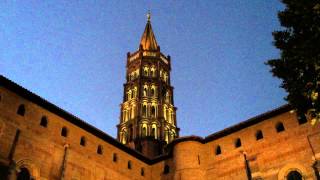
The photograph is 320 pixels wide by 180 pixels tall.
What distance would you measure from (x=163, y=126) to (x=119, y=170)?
61.8 ft

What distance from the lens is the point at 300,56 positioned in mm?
12461

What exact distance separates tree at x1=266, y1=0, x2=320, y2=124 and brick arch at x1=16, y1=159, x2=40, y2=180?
1699 centimetres

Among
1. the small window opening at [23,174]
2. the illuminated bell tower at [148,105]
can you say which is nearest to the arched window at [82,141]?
the small window opening at [23,174]

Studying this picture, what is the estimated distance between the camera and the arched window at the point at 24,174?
21906mm

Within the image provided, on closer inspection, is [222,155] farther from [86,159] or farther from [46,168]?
[46,168]

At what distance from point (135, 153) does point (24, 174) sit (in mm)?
12081

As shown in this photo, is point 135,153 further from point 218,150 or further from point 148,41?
point 148,41

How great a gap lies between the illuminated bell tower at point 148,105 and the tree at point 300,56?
3046cm

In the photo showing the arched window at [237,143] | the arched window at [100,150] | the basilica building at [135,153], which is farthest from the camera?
the arched window at [100,150]

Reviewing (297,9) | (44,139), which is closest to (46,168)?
(44,139)

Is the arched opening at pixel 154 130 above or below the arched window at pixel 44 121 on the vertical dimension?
above

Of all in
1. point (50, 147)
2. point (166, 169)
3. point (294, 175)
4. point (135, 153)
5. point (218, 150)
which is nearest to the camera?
point (294, 175)

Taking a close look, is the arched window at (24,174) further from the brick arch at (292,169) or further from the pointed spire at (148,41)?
the pointed spire at (148,41)

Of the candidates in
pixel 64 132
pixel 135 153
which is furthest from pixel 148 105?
pixel 64 132
